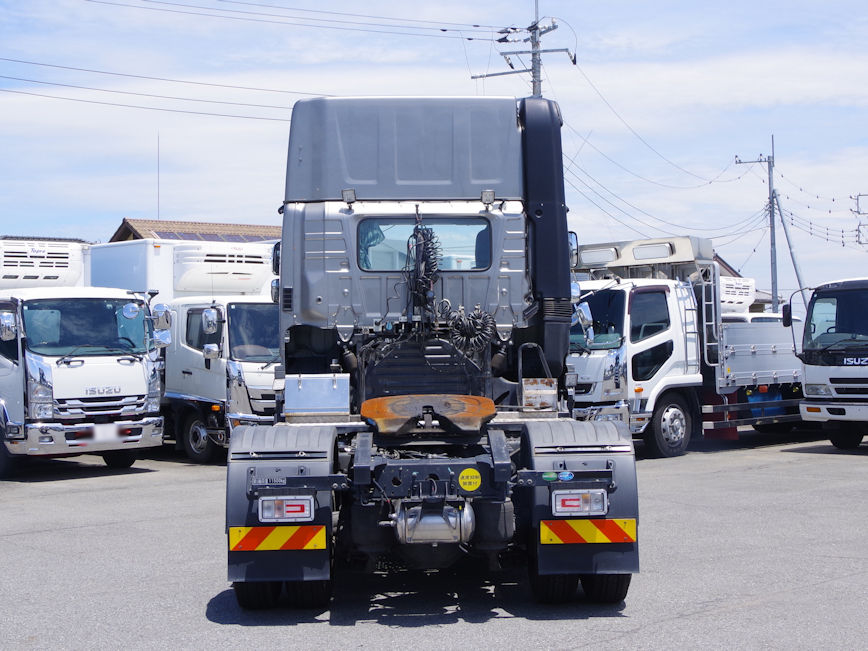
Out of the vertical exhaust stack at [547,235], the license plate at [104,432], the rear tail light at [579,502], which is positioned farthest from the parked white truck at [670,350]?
Answer: the rear tail light at [579,502]

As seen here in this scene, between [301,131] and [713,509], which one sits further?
[713,509]

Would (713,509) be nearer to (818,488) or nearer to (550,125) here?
(818,488)

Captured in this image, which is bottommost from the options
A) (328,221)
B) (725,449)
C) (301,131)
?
(725,449)

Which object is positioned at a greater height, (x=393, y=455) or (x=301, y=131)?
(x=301, y=131)

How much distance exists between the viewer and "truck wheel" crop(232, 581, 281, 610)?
6992mm

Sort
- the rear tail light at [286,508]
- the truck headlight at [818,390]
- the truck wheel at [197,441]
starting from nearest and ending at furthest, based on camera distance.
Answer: the rear tail light at [286,508]
the truck wheel at [197,441]
the truck headlight at [818,390]

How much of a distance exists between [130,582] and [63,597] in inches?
23.0

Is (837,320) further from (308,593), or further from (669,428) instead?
(308,593)

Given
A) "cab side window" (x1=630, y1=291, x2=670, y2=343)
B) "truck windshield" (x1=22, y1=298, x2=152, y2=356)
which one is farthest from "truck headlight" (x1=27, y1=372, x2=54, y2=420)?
"cab side window" (x1=630, y1=291, x2=670, y2=343)

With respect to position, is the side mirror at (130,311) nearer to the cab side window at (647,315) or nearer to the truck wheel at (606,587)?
the cab side window at (647,315)

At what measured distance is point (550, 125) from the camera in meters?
9.21

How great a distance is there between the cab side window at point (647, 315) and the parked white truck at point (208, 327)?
5.21m

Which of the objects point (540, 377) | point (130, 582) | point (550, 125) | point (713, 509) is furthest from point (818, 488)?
point (130, 582)

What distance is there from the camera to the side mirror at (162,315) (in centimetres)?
1524
